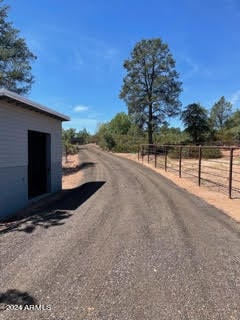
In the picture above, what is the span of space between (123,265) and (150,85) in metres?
32.1

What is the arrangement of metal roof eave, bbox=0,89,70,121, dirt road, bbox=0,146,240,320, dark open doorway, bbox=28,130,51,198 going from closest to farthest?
dirt road, bbox=0,146,240,320, metal roof eave, bbox=0,89,70,121, dark open doorway, bbox=28,130,51,198

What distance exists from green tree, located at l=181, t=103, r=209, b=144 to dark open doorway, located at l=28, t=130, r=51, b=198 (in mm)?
28572

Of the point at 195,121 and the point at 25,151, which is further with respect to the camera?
the point at 195,121

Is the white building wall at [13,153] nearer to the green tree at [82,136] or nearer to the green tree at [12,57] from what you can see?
the green tree at [12,57]

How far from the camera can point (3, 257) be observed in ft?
14.0

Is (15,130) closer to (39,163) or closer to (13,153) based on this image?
(13,153)

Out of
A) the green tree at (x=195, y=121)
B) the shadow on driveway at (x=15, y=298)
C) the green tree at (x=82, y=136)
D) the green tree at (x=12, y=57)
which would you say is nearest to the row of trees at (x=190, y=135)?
the green tree at (x=195, y=121)

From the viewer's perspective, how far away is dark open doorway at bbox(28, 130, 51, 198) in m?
10.6

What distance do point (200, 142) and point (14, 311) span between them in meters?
37.2

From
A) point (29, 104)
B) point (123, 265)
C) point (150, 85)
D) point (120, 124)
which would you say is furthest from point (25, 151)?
point (120, 124)

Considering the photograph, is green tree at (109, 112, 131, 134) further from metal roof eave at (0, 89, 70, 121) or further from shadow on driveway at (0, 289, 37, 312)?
shadow on driveway at (0, 289, 37, 312)

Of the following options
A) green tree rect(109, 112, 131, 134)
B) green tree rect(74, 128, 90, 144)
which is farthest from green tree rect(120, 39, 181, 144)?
green tree rect(74, 128, 90, 144)

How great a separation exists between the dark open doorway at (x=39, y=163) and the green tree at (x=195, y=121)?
28.6 meters

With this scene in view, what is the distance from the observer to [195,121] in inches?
1453
